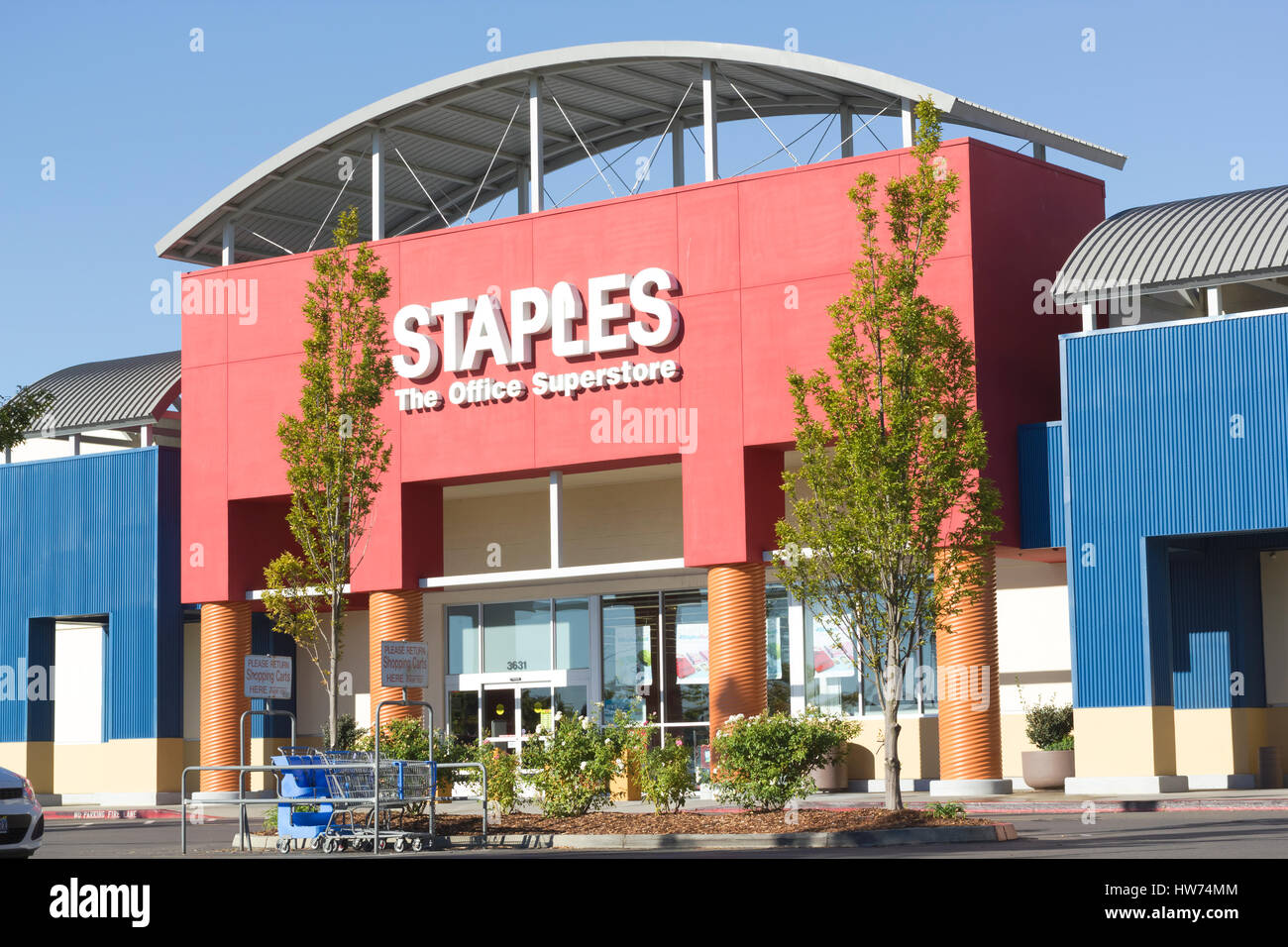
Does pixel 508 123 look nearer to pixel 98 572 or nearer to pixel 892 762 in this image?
pixel 98 572

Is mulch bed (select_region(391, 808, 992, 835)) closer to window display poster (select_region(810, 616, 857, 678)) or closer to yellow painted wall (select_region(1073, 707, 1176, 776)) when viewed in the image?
yellow painted wall (select_region(1073, 707, 1176, 776))

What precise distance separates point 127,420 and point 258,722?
765 centimetres

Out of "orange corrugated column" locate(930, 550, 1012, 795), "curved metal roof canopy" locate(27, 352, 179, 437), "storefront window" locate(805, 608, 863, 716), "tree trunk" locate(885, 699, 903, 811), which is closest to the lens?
"tree trunk" locate(885, 699, 903, 811)

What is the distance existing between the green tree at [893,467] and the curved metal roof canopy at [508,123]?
32.2ft

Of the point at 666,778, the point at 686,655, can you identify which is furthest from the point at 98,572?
the point at 666,778

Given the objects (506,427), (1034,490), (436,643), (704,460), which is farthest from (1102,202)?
→ (436,643)

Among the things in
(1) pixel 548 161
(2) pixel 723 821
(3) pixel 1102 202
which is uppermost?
(1) pixel 548 161

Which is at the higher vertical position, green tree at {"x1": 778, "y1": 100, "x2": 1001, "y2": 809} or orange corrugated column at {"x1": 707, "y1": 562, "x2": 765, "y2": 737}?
green tree at {"x1": 778, "y1": 100, "x2": 1001, "y2": 809}

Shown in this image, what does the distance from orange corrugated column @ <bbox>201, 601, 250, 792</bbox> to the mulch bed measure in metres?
15.6

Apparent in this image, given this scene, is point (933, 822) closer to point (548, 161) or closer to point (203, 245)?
point (548, 161)

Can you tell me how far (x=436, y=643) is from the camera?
3916 cm

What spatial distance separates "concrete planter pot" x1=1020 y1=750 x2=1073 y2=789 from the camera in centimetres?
3023

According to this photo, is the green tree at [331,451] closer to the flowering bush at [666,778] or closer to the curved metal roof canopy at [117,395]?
the flowering bush at [666,778]

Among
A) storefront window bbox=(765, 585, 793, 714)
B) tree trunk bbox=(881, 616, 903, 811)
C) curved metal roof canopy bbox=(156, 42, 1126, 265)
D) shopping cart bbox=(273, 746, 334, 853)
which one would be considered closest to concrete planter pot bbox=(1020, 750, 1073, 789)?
storefront window bbox=(765, 585, 793, 714)
